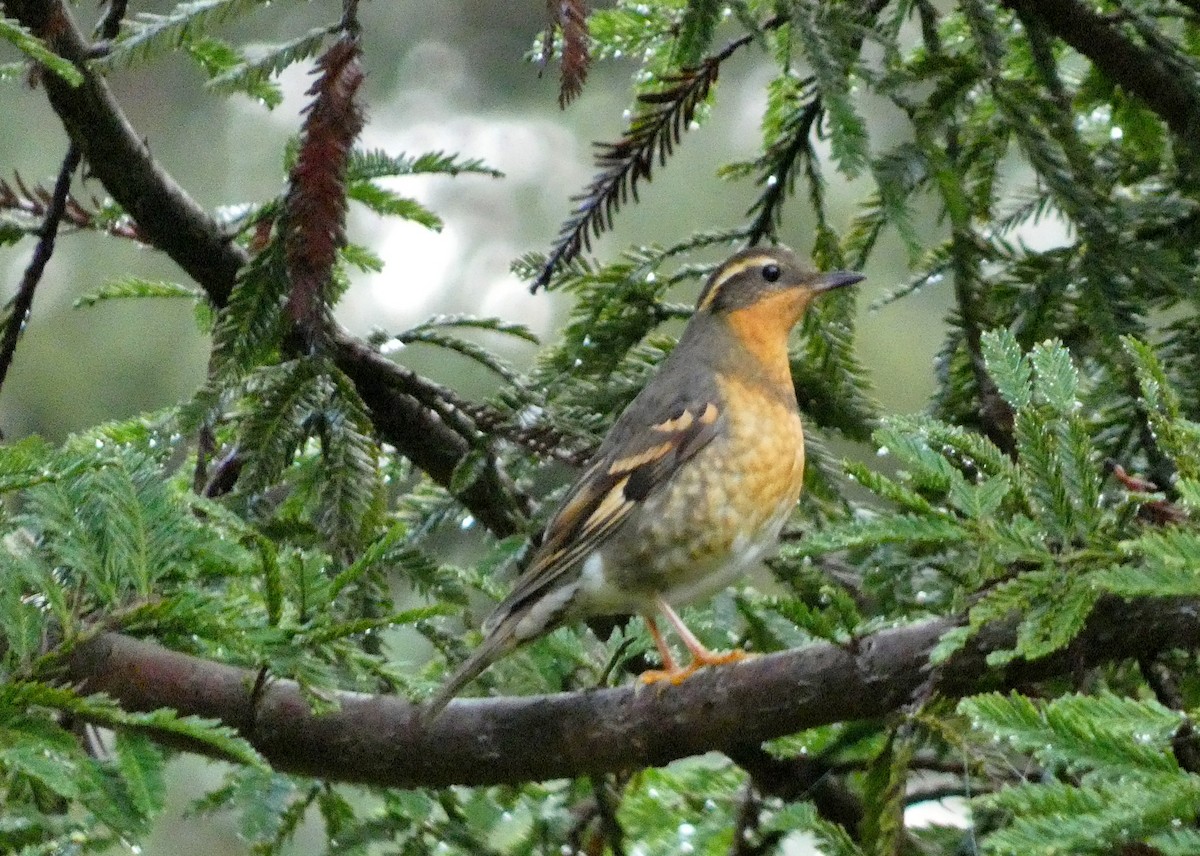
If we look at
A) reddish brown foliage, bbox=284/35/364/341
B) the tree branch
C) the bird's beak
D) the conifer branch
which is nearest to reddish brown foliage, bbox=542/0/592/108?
reddish brown foliage, bbox=284/35/364/341

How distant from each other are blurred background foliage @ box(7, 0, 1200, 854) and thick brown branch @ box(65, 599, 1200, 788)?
0.06 metres

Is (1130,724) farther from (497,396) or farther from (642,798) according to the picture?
(497,396)

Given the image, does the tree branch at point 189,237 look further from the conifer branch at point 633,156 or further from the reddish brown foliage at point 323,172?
the reddish brown foliage at point 323,172

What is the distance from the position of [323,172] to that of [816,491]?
5.71ft

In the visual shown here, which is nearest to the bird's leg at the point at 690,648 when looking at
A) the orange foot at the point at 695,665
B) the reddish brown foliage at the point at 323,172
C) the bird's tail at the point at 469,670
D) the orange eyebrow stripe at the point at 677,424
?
the orange foot at the point at 695,665

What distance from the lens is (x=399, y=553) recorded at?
2865mm

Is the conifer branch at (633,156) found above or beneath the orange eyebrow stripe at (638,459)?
above

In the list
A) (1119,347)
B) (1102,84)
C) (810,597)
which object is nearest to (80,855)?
(810,597)

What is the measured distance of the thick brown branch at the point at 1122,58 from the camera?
3.29m

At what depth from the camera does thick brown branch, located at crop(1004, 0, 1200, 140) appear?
129 inches

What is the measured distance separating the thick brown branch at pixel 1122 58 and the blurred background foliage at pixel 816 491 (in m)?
0.01

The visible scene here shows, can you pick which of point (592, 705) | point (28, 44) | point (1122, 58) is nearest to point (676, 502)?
point (592, 705)

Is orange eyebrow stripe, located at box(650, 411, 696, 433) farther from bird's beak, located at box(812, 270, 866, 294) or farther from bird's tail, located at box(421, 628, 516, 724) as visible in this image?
bird's tail, located at box(421, 628, 516, 724)

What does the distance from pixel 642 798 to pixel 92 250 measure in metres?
5.72
